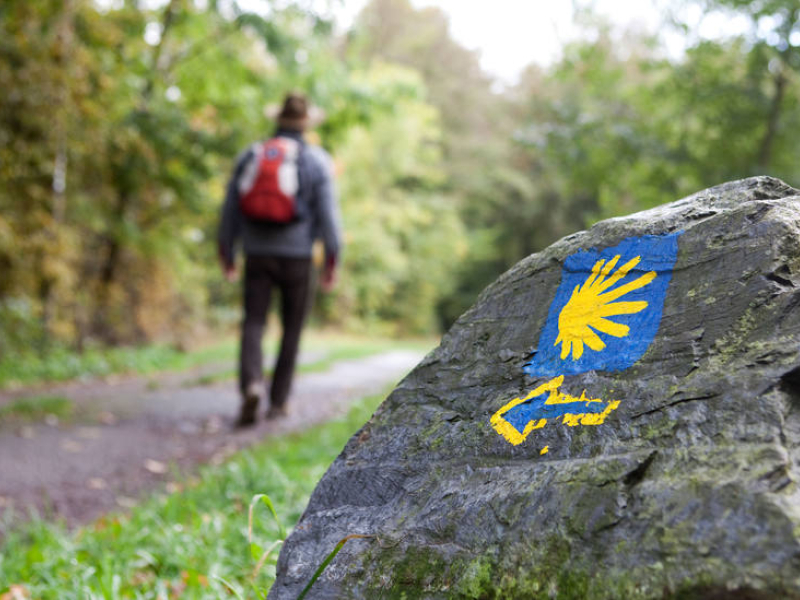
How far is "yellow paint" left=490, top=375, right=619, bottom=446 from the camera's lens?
4.22 ft

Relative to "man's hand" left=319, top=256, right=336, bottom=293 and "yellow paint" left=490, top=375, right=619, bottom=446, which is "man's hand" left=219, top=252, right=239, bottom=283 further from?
"yellow paint" left=490, top=375, right=619, bottom=446

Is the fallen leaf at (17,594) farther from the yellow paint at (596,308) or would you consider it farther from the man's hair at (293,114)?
the man's hair at (293,114)

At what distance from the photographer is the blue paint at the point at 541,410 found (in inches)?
51.8

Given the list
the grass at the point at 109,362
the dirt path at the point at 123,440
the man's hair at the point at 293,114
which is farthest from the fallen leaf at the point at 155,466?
the grass at the point at 109,362

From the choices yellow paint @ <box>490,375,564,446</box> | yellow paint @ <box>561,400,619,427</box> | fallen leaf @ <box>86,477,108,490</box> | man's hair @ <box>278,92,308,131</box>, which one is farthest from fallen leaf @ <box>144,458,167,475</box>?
yellow paint @ <box>561,400,619,427</box>

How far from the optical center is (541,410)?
1380 mm

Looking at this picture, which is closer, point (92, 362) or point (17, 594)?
point (17, 594)

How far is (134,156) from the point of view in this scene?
8.39 meters

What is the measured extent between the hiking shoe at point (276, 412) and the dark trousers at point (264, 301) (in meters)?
0.40

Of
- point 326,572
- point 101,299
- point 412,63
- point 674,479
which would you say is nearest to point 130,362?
point 101,299

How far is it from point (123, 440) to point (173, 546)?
2381 millimetres

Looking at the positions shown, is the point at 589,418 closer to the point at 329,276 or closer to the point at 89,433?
the point at 329,276

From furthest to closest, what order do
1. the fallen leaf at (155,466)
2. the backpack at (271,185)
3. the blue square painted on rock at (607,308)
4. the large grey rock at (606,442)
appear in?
1. the backpack at (271,185)
2. the fallen leaf at (155,466)
3. the blue square painted on rock at (607,308)
4. the large grey rock at (606,442)

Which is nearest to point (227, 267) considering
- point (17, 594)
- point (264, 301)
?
point (264, 301)
